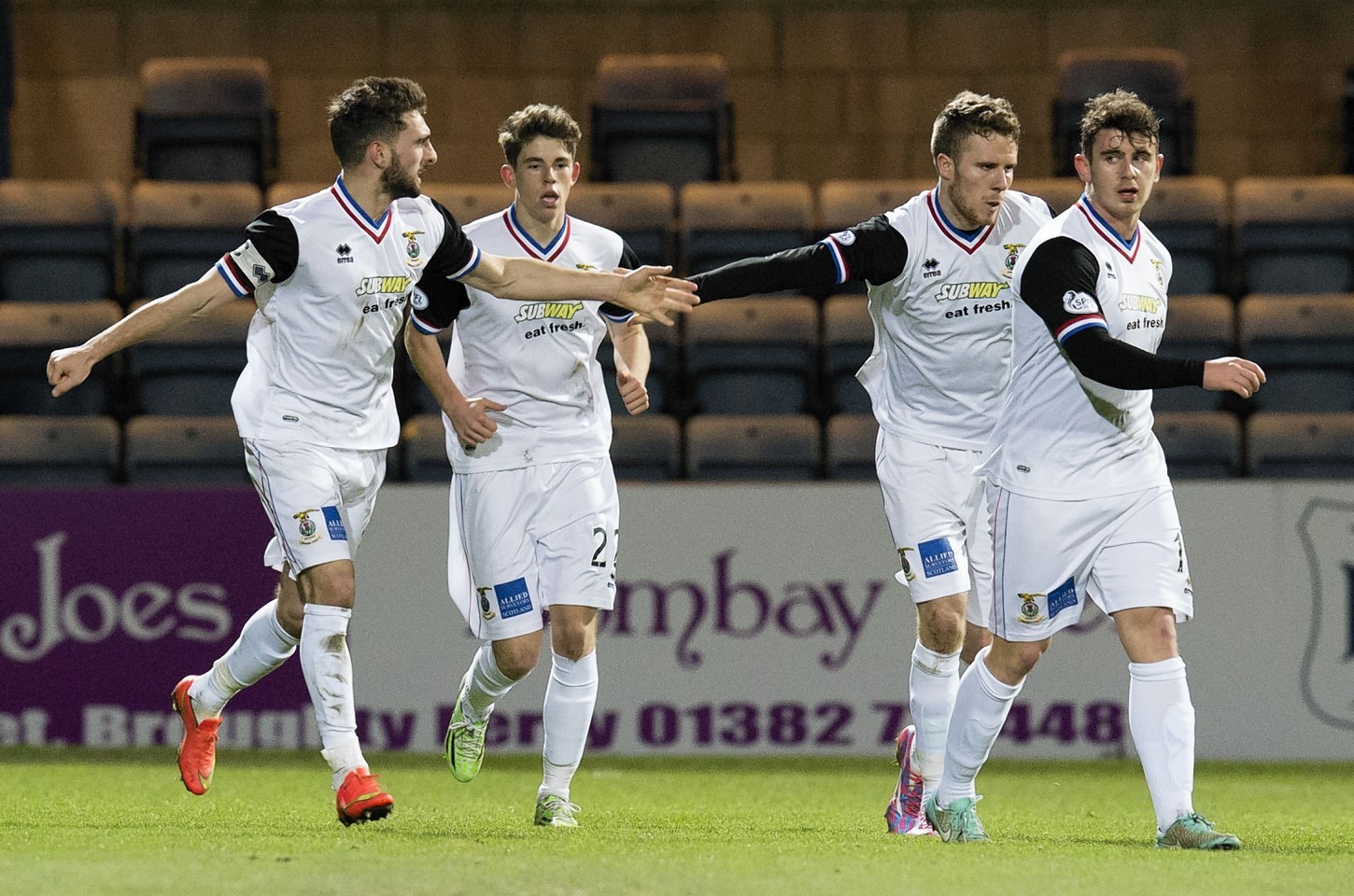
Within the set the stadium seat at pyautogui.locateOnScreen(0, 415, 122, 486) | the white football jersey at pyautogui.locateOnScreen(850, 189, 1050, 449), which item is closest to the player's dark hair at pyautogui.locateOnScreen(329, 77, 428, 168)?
the white football jersey at pyautogui.locateOnScreen(850, 189, 1050, 449)

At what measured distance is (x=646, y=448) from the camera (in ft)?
34.7

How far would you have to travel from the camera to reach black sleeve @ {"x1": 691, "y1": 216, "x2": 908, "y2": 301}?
6.14m

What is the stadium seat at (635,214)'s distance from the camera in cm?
1170

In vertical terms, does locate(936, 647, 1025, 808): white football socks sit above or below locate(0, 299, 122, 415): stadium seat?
below

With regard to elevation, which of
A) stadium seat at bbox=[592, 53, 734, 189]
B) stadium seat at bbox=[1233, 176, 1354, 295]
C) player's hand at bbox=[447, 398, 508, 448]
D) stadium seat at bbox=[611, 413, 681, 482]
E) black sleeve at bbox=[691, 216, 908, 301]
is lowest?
stadium seat at bbox=[611, 413, 681, 482]

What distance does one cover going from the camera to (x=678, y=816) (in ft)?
22.9

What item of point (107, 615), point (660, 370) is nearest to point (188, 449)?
point (107, 615)

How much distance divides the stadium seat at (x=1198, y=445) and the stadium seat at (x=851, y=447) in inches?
63.0

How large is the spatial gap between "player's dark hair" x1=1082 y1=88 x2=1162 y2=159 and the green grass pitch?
2110 millimetres

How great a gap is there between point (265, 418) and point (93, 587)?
3.86 metres

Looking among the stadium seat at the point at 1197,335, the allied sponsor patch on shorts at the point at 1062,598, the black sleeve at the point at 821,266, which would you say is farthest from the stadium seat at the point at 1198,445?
the allied sponsor patch on shorts at the point at 1062,598

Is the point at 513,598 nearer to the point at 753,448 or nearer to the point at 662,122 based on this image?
the point at 753,448

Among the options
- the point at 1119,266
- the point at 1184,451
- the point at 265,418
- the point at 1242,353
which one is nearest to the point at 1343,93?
the point at 1242,353

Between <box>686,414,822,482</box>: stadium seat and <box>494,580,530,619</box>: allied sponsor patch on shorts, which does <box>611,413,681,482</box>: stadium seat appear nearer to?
<box>686,414,822,482</box>: stadium seat
